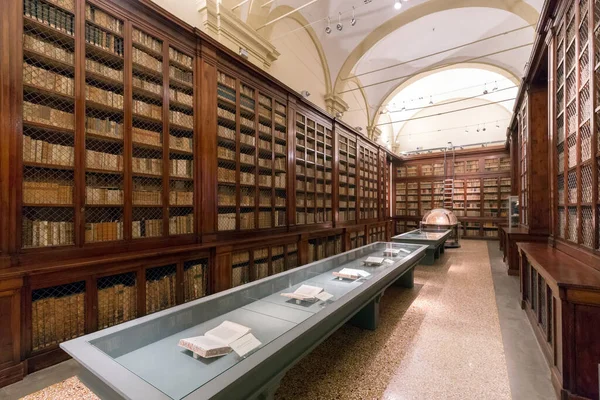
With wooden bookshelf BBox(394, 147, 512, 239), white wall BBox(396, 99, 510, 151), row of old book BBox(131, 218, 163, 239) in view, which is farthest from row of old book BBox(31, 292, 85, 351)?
white wall BBox(396, 99, 510, 151)

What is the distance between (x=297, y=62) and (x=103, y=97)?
456 cm

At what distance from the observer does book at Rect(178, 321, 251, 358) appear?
129 centimetres

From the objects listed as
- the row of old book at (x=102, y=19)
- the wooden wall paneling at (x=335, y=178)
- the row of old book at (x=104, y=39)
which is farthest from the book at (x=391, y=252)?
the row of old book at (x=102, y=19)

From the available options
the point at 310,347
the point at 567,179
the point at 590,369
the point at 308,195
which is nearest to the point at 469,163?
the point at 308,195

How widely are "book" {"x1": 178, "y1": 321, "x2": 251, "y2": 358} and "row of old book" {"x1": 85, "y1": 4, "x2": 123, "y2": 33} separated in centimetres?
318

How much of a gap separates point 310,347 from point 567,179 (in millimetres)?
3173

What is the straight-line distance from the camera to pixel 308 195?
6039 millimetres

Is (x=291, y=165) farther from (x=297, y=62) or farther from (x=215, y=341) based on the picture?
(x=215, y=341)

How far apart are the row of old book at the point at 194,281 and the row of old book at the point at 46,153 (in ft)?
5.51

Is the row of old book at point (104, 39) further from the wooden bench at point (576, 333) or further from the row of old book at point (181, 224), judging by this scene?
the wooden bench at point (576, 333)

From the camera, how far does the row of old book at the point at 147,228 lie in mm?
3004

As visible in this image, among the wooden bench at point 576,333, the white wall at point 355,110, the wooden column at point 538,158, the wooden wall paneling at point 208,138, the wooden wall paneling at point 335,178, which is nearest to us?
the wooden bench at point 576,333

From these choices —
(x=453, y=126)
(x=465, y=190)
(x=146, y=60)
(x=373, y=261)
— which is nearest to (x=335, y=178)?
(x=373, y=261)

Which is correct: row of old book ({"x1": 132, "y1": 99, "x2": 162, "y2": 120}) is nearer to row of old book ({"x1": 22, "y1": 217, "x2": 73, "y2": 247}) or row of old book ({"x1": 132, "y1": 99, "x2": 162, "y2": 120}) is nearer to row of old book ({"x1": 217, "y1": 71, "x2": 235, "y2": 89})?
row of old book ({"x1": 217, "y1": 71, "x2": 235, "y2": 89})
